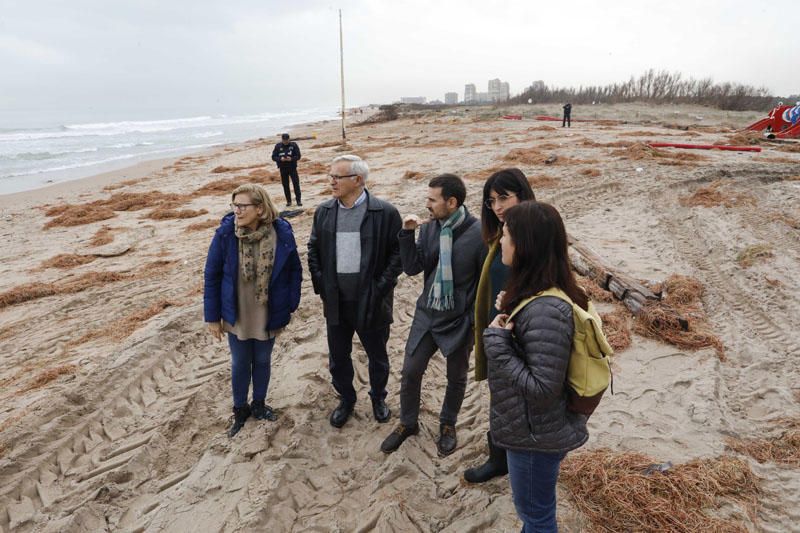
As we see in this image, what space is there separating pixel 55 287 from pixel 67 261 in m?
1.47

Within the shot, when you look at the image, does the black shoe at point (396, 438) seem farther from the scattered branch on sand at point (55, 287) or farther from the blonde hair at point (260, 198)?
the scattered branch on sand at point (55, 287)

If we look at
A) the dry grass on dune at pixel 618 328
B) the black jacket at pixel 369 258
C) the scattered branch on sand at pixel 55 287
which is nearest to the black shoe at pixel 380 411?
the black jacket at pixel 369 258

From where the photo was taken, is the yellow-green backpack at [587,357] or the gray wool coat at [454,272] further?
the gray wool coat at [454,272]

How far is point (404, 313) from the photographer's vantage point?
538cm

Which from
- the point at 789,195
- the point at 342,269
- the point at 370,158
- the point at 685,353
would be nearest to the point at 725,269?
the point at 685,353

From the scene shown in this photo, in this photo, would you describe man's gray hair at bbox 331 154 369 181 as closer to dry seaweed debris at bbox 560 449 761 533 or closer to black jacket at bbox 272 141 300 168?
dry seaweed debris at bbox 560 449 761 533

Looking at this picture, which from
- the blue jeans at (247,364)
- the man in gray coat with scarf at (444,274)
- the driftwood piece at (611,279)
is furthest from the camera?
the driftwood piece at (611,279)

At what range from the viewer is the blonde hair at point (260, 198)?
2929mm

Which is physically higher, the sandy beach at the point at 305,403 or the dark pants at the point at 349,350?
the dark pants at the point at 349,350

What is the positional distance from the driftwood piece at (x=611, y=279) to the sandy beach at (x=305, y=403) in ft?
0.67

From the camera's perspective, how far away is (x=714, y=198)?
29.9 ft

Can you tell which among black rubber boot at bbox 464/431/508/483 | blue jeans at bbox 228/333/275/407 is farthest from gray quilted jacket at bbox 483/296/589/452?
blue jeans at bbox 228/333/275/407

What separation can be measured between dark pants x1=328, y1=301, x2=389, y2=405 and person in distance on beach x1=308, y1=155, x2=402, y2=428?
11 millimetres

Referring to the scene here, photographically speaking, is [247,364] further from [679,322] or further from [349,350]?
[679,322]
